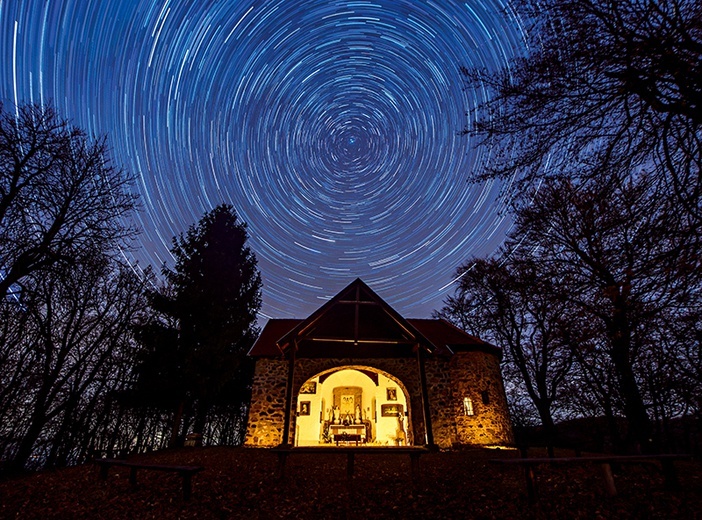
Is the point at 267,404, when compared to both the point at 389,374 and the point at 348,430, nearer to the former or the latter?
the point at 348,430

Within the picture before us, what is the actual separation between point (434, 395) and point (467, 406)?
5.03 feet

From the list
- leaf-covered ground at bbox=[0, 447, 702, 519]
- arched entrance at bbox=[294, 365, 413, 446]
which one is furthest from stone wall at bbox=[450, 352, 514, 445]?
leaf-covered ground at bbox=[0, 447, 702, 519]

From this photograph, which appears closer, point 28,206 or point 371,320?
point 28,206

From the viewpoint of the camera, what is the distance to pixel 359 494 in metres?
6.27

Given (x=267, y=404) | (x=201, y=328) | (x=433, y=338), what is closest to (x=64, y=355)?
(x=201, y=328)

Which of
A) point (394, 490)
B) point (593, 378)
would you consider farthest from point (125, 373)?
point (593, 378)

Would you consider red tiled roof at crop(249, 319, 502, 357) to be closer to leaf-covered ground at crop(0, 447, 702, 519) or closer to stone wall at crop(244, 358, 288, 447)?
stone wall at crop(244, 358, 288, 447)

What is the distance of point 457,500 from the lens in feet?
18.6

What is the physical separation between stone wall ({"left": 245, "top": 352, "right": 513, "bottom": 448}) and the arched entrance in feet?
3.97

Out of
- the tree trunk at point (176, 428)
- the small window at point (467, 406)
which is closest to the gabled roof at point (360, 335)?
the small window at point (467, 406)

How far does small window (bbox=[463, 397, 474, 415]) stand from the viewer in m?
13.8

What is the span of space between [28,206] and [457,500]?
10.8m

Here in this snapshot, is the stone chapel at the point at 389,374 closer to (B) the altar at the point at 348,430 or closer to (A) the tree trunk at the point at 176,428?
(B) the altar at the point at 348,430

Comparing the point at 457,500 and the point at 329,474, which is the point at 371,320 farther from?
the point at 457,500
